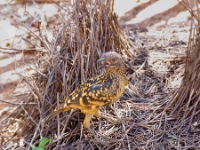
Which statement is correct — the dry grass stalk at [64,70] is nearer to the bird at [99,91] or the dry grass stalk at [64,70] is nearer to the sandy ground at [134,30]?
the bird at [99,91]

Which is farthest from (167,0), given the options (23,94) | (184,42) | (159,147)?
(159,147)

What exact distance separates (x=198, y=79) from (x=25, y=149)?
1.39 m

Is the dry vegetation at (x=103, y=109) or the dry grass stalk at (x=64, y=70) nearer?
the dry vegetation at (x=103, y=109)

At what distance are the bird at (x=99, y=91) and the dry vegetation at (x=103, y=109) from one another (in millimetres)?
197

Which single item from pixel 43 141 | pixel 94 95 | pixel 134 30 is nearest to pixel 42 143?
pixel 43 141

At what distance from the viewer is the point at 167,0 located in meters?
5.53

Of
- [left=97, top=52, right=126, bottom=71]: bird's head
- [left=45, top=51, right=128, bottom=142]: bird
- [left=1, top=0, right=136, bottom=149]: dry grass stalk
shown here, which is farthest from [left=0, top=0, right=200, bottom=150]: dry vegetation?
[left=97, top=52, right=126, bottom=71]: bird's head

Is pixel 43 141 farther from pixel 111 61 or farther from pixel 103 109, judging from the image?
pixel 111 61

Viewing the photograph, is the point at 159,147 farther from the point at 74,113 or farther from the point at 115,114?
the point at 74,113

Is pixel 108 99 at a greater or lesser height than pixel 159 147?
greater

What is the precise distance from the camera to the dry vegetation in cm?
323

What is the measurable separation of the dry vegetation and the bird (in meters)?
0.20

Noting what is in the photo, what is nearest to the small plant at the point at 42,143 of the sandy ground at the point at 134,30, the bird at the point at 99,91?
the bird at the point at 99,91

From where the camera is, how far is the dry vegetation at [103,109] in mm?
3229
